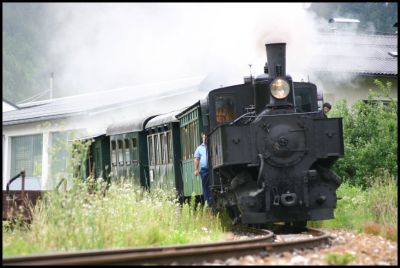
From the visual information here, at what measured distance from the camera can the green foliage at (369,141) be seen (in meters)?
15.6

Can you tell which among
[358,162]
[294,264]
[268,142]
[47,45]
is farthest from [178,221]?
[47,45]

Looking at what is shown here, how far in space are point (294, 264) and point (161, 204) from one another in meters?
4.12

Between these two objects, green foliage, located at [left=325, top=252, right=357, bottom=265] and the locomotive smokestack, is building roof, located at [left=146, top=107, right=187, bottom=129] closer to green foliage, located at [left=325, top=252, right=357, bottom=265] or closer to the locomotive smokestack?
the locomotive smokestack

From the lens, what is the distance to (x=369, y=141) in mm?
16609

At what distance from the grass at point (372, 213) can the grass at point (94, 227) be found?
80.3 inches

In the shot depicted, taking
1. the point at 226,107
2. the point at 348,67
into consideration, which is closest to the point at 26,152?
the point at 348,67

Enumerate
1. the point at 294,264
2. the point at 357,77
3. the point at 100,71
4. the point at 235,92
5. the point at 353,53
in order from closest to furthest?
the point at 294,264, the point at 235,92, the point at 357,77, the point at 353,53, the point at 100,71

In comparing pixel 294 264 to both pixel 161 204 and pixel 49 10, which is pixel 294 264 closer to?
pixel 161 204

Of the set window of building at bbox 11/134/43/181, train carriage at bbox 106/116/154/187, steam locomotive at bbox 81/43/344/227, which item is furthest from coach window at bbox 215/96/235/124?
window of building at bbox 11/134/43/181

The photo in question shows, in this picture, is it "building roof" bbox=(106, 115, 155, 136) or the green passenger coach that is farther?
"building roof" bbox=(106, 115, 155, 136)

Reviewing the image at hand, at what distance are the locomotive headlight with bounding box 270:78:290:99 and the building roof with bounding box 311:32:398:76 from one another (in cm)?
1073

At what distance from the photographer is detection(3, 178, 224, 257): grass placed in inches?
320

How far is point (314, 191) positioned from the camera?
10695mm

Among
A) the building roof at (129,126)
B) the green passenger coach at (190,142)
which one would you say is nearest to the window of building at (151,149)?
the building roof at (129,126)
